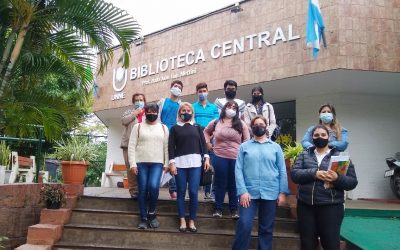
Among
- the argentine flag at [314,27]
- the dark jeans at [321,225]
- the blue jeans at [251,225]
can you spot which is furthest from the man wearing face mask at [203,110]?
the argentine flag at [314,27]

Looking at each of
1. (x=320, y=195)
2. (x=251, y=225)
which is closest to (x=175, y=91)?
(x=251, y=225)

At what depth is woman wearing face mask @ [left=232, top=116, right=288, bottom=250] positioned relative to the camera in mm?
4457

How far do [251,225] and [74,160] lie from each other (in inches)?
Answer: 122

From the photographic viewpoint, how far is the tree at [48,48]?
5098 mm

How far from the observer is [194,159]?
17.1 ft

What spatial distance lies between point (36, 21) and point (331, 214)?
14.0 ft

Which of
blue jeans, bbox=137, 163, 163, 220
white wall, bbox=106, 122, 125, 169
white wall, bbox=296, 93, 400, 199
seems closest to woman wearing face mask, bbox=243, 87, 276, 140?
blue jeans, bbox=137, 163, 163, 220

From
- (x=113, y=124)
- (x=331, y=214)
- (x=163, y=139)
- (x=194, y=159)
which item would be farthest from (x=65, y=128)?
(x=113, y=124)

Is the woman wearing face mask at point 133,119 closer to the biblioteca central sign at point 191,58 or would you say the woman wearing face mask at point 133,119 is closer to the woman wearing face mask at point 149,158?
the woman wearing face mask at point 149,158

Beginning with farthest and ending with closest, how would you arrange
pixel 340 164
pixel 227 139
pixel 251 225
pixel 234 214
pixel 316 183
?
pixel 234 214 < pixel 227 139 < pixel 251 225 < pixel 316 183 < pixel 340 164

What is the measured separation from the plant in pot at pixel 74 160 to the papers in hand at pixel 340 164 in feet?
12.2

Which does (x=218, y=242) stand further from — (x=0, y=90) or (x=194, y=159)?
(x=0, y=90)

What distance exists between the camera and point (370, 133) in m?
9.55

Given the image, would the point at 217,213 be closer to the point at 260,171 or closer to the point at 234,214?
the point at 234,214
